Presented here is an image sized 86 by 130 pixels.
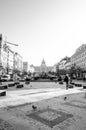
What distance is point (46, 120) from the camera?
4430mm

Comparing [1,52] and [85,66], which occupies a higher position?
[1,52]

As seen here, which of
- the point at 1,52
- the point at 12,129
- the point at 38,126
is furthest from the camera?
the point at 1,52

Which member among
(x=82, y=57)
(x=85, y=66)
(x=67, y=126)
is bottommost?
(x=67, y=126)

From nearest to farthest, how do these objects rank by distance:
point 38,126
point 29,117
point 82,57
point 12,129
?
1. point 12,129
2. point 38,126
3. point 29,117
4. point 82,57

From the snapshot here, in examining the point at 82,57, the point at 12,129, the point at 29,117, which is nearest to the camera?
the point at 12,129

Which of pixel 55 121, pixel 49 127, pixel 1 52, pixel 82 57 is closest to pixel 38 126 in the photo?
pixel 49 127

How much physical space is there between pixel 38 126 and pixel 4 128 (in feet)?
3.64

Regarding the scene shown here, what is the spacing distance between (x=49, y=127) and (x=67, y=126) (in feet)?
2.04

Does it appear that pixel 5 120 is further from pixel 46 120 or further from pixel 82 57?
pixel 82 57

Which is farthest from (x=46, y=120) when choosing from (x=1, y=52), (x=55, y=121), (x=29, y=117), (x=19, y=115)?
(x=1, y=52)

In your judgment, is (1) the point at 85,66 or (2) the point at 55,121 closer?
(2) the point at 55,121

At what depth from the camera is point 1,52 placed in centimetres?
6169

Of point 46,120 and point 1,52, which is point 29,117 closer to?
point 46,120

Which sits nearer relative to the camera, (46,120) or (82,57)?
(46,120)
